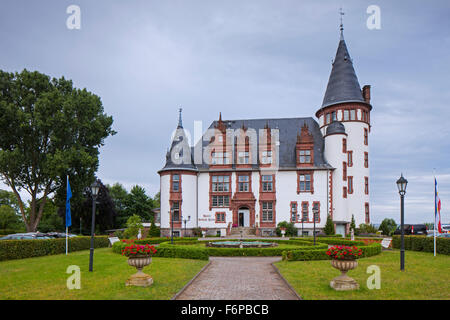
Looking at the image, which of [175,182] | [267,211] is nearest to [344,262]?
[267,211]

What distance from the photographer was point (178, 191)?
1671 inches

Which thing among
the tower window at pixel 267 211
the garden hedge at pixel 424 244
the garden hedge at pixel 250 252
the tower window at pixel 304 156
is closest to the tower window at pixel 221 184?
the tower window at pixel 267 211

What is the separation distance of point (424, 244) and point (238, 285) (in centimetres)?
1863

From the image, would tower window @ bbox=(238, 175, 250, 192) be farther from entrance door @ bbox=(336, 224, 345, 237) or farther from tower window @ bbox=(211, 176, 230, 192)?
entrance door @ bbox=(336, 224, 345, 237)

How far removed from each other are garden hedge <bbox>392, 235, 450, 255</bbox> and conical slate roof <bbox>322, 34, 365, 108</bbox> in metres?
20.3

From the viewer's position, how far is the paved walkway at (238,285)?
10836 millimetres

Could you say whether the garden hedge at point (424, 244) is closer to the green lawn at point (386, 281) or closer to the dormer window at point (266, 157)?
the green lawn at point (386, 281)

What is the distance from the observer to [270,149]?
143 ft

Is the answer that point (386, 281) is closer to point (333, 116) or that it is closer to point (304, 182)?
point (304, 182)

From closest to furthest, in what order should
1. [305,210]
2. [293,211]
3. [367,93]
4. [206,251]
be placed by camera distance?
[206,251]
[305,210]
[293,211]
[367,93]
